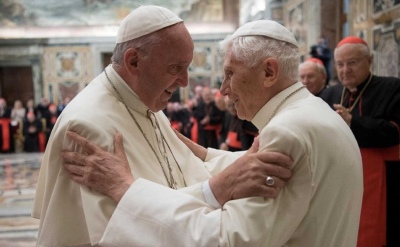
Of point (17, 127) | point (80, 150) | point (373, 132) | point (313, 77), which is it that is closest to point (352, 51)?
point (373, 132)

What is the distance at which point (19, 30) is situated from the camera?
1733 centimetres

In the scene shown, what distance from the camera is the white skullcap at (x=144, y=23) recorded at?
73.7 inches

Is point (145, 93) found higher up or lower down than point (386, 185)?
A: higher up

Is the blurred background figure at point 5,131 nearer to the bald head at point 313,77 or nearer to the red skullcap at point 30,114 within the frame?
the red skullcap at point 30,114

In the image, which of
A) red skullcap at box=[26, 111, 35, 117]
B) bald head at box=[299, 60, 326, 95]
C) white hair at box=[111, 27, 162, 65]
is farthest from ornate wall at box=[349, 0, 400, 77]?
red skullcap at box=[26, 111, 35, 117]

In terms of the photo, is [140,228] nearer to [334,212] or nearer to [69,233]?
[69,233]

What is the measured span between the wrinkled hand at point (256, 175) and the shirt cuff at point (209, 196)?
0.18 ft

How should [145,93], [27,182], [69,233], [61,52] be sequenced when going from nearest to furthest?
[69,233]
[145,93]
[27,182]
[61,52]

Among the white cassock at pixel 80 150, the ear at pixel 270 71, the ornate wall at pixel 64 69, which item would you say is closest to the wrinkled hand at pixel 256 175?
the white cassock at pixel 80 150

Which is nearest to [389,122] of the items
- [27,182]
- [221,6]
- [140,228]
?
[140,228]

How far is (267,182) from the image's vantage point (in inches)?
55.7

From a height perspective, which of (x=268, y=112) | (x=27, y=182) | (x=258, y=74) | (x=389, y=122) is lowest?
(x=27, y=182)

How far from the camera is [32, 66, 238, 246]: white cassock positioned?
5.43ft

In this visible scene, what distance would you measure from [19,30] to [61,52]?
5.72ft
